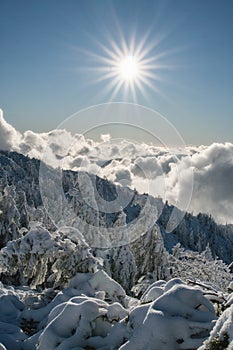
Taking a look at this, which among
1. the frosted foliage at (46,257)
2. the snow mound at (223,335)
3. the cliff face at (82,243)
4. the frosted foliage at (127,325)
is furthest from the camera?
the cliff face at (82,243)

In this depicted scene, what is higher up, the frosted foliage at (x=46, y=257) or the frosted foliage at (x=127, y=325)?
the frosted foliage at (x=46, y=257)

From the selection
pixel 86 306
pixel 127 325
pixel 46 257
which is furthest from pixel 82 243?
pixel 127 325

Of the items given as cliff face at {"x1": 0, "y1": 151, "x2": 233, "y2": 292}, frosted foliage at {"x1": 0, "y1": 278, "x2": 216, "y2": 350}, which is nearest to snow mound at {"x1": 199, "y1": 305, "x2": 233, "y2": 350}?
frosted foliage at {"x1": 0, "y1": 278, "x2": 216, "y2": 350}

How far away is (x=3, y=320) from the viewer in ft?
23.5

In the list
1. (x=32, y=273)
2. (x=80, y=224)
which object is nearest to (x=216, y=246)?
(x=80, y=224)

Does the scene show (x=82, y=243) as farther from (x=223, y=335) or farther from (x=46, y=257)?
(x=223, y=335)

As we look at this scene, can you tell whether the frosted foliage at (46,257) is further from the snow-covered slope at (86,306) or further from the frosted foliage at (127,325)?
the frosted foliage at (127,325)

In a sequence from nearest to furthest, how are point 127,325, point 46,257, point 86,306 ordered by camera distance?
point 127,325
point 86,306
point 46,257

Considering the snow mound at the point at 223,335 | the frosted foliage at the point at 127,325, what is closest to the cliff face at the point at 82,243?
the frosted foliage at the point at 127,325

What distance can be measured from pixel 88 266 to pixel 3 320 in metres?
3.46

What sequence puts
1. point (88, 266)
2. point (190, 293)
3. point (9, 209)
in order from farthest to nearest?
point (9, 209) → point (88, 266) → point (190, 293)

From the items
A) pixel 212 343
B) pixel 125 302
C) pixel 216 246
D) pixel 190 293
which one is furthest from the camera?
pixel 216 246

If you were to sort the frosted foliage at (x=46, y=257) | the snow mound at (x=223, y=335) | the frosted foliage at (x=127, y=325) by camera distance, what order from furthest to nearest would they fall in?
1. the frosted foliage at (x=46, y=257)
2. the frosted foliage at (x=127, y=325)
3. the snow mound at (x=223, y=335)

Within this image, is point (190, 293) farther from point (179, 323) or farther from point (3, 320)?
point (3, 320)
